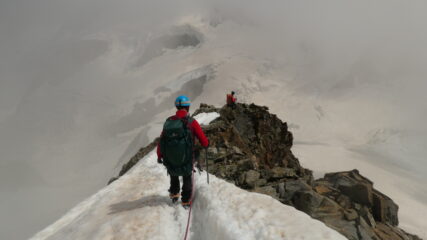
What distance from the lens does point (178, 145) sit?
7.73 metres

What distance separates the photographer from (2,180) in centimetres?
15625

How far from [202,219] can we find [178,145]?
1.90m

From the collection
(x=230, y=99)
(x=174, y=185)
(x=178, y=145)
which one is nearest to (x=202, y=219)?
(x=174, y=185)

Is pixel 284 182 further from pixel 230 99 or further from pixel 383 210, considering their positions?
pixel 230 99

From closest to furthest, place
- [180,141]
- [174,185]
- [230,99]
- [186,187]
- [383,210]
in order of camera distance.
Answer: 1. [180,141]
2. [186,187]
3. [174,185]
4. [383,210]
5. [230,99]

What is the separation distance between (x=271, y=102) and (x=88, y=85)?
358 ft

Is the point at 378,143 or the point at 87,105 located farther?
the point at 87,105

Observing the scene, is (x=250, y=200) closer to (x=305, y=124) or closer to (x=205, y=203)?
(x=205, y=203)

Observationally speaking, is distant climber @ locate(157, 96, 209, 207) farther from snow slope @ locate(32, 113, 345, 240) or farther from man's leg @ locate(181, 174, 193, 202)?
snow slope @ locate(32, 113, 345, 240)

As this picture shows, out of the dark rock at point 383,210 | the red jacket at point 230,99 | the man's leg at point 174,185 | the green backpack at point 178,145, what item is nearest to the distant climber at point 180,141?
the green backpack at point 178,145

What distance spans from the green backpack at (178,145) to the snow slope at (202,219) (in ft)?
3.47

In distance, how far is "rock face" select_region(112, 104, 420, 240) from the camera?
12695mm


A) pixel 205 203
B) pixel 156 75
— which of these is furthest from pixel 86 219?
pixel 156 75

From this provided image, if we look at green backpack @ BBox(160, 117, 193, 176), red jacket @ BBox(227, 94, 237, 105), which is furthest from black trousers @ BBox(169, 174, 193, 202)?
red jacket @ BBox(227, 94, 237, 105)
